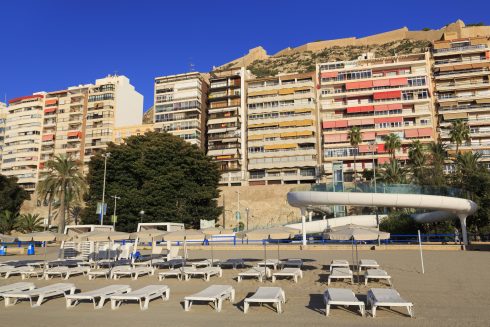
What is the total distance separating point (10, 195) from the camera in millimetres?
72438

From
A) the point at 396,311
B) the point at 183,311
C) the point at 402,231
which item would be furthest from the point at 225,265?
the point at 402,231

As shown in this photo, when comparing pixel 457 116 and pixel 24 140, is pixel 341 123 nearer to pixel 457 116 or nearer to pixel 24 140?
pixel 457 116

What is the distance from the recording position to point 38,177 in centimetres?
9094

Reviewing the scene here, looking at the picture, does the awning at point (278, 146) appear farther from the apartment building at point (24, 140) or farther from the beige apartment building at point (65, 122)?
the apartment building at point (24, 140)

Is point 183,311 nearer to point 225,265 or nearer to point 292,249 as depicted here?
point 225,265

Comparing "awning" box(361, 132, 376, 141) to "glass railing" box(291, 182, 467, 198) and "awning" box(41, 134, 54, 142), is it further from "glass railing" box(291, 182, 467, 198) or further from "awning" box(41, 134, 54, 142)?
"awning" box(41, 134, 54, 142)

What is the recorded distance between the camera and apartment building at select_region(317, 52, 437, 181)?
7238 cm

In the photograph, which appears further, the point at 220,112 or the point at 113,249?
the point at 220,112

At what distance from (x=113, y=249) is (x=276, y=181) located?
57816 millimetres

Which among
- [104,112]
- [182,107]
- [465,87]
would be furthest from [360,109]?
[104,112]

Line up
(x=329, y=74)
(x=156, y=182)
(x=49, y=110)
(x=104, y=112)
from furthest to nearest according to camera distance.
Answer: (x=49, y=110) < (x=104, y=112) < (x=329, y=74) < (x=156, y=182)

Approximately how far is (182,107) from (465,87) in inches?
2085

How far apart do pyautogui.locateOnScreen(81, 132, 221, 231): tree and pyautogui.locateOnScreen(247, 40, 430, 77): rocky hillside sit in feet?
183

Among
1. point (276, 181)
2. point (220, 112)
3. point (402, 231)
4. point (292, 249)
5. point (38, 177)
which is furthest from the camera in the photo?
point (38, 177)
